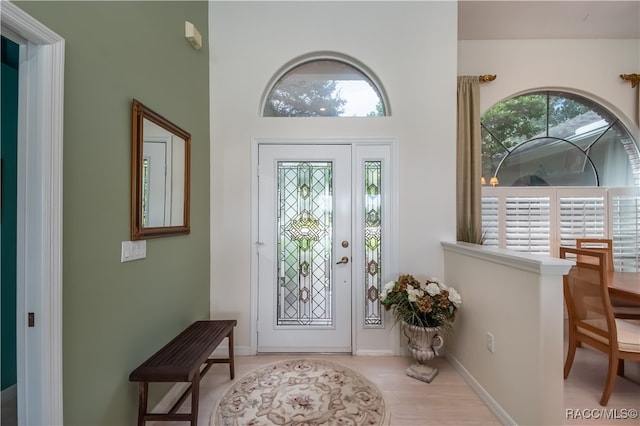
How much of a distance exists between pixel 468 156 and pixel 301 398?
2963 mm

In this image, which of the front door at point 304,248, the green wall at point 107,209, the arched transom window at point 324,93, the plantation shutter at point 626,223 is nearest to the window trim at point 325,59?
the arched transom window at point 324,93

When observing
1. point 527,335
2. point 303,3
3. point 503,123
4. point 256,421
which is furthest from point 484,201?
point 256,421

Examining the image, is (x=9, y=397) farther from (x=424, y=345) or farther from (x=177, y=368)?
(x=424, y=345)

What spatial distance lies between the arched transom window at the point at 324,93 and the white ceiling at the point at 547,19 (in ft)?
4.66

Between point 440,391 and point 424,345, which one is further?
point 424,345

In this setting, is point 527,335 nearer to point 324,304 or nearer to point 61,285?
point 324,304

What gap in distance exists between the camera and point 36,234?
1073 millimetres

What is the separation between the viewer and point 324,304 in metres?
2.66

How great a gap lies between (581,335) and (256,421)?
2.49 m

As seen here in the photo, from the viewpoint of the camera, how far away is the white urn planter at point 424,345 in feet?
7.17


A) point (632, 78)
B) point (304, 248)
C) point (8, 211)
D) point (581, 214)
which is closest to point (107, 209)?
point (8, 211)

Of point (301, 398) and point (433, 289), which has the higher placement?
point (433, 289)

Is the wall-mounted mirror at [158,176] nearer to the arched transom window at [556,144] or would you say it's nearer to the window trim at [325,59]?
the window trim at [325,59]

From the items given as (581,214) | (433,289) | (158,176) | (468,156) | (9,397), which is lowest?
(9,397)
